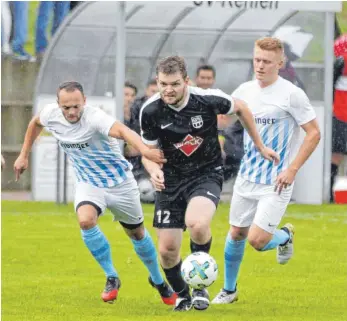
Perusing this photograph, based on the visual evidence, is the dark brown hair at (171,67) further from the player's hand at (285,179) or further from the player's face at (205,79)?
the player's face at (205,79)

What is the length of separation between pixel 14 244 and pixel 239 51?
7578mm

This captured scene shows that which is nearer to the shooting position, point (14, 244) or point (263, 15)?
point (14, 244)

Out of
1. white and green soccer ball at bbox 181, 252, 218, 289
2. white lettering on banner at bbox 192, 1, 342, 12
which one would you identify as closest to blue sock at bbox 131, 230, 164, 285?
white and green soccer ball at bbox 181, 252, 218, 289

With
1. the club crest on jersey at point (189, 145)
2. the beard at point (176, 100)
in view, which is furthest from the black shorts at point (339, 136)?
the beard at point (176, 100)

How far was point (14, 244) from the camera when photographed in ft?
49.4

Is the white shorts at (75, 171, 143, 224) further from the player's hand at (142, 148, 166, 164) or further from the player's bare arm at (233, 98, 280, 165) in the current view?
the player's bare arm at (233, 98, 280, 165)

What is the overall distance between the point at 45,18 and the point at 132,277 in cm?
1115

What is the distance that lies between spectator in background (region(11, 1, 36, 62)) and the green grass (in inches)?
189

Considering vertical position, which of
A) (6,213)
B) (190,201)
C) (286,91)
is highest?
(286,91)

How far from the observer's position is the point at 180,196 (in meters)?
9.86

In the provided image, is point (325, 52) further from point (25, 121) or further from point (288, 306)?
point (288, 306)

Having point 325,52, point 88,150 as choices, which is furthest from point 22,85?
point 88,150

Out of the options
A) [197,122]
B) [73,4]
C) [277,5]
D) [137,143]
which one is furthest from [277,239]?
[73,4]

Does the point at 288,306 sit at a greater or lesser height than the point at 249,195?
lesser
